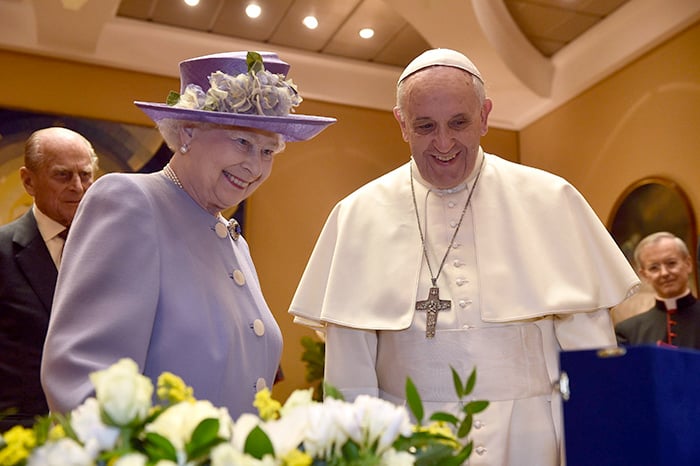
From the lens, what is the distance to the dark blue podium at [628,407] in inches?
42.6

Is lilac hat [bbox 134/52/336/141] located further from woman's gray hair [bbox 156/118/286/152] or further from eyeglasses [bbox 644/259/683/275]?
eyeglasses [bbox 644/259/683/275]

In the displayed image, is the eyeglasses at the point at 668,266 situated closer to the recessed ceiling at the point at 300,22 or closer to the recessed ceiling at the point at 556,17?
the recessed ceiling at the point at 556,17

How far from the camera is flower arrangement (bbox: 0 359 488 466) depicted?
895 millimetres

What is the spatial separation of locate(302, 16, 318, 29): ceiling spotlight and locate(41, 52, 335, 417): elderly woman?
5.35 metres

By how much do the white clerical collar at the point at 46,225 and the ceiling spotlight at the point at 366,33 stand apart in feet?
15.6

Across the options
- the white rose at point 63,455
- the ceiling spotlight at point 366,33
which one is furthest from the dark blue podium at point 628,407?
the ceiling spotlight at point 366,33

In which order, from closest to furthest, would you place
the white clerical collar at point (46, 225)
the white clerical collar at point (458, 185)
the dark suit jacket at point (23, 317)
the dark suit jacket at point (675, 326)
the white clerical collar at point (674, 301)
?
1. the white clerical collar at point (458, 185)
2. the dark suit jacket at point (23, 317)
3. the white clerical collar at point (46, 225)
4. the dark suit jacket at point (675, 326)
5. the white clerical collar at point (674, 301)

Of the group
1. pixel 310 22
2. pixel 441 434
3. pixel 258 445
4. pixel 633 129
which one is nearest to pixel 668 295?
pixel 633 129

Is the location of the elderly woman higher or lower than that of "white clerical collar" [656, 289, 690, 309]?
lower

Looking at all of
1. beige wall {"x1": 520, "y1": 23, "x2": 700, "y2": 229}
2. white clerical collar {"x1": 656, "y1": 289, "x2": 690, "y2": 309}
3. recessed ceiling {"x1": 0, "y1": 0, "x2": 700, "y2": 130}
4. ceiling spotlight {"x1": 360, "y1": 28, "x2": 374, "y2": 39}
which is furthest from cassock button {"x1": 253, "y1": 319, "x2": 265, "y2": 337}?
ceiling spotlight {"x1": 360, "y1": 28, "x2": 374, "y2": 39}

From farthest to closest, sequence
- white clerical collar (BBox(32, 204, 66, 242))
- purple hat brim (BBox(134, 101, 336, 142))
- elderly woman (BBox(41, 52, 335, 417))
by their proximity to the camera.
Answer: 1. white clerical collar (BBox(32, 204, 66, 242))
2. purple hat brim (BBox(134, 101, 336, 142))
3. elderly woman (BBox(41, 52, 335, 417))

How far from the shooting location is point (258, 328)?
2.07 m

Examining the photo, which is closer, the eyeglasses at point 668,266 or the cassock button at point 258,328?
the cassock button at point 258,328

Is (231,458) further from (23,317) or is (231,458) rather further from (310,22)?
(310,22)
